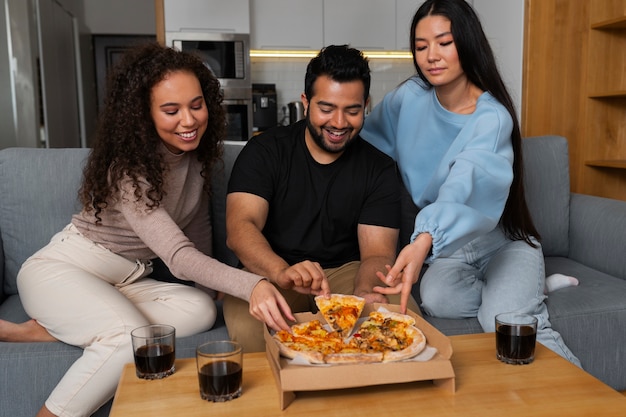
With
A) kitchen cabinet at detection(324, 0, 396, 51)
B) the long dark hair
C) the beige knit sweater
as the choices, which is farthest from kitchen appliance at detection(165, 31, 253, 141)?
the long dark hair

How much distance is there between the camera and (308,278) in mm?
1518

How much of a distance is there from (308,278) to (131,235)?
0.64 meters

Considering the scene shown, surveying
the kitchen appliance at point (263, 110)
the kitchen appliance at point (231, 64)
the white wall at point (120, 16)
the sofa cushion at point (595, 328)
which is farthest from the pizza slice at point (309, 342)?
the white wall at point (120, 16)

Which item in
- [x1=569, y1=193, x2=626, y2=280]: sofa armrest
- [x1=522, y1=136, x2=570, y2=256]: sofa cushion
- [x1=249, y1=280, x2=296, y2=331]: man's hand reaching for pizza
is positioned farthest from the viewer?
[x1=522, y1=136, x2=570, y2=256]: sofa cushion

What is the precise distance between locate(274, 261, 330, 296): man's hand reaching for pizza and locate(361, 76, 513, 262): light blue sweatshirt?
0.28 m

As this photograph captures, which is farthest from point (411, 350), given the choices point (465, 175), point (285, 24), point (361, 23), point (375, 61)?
point (375, 61)

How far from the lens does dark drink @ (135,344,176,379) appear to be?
1.28m

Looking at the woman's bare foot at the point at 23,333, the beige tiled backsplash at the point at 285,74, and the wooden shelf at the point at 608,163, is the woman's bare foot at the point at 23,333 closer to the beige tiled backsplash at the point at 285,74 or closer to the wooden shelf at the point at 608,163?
the wooden shelf at the point at 608,163

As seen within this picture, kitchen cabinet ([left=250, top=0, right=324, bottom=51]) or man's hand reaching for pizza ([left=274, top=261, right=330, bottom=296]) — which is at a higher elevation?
kitchen cabinet ([left=250, top=0, right=324, bottom=51])

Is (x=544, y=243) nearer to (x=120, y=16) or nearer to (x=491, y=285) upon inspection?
(x=491, y=285)

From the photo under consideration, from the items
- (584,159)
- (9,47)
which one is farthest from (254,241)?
(9,47)

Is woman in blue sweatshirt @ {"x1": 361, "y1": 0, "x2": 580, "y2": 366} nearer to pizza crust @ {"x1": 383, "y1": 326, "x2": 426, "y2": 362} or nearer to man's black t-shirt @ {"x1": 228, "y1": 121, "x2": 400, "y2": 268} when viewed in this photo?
man's black t-shirt @ {"x1": 228, "y1": 121, "x2": 400, "y2": 268}

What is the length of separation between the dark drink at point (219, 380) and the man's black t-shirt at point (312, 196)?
0.85 metres

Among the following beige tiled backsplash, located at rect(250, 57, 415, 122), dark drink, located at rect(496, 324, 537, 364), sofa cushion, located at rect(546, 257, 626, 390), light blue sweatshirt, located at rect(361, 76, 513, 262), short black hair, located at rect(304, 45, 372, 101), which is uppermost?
beige tiled backsplash, located at rect(250, 57, 415, 122)
